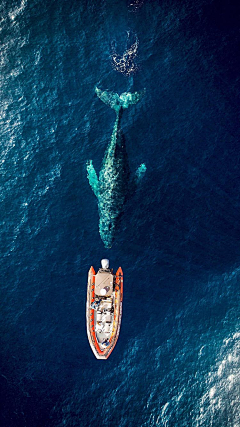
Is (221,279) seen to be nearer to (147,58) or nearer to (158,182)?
(158,182)

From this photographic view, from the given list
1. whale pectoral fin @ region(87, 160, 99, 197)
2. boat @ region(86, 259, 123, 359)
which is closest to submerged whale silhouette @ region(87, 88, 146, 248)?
whale pectoral fin @ region(87, 160, 99, 197)

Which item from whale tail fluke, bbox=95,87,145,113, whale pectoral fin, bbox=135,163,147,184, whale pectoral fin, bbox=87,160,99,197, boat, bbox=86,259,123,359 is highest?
whale tail fluke, bbox=95,87,145,113

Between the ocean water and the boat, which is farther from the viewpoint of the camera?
the ocean water

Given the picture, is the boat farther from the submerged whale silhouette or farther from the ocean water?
the submerged whale silhouette

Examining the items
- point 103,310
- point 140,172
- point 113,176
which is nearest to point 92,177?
point 113,176

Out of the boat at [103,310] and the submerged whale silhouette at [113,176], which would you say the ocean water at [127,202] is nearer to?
the submerged whale silhouette at [113,176]

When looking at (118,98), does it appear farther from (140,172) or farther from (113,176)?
(113,176)

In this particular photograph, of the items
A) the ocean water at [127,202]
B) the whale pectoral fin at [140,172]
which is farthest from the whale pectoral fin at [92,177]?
the whale pectoral fin at [140,172]

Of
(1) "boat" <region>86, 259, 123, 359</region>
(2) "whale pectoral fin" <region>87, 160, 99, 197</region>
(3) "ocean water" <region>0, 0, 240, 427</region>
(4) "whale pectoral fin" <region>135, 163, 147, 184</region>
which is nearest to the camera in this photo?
(1) "boat" <region>86, 259, 123, 359</region>
